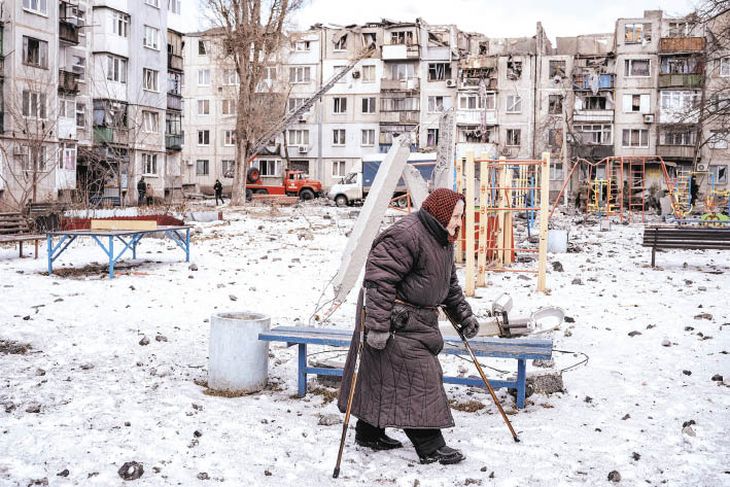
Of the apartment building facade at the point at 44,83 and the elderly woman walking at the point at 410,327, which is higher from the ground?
the apartment building facade at the point at 44,83

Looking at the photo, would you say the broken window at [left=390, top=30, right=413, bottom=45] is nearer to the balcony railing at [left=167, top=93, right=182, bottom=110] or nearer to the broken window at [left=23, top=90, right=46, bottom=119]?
the balcony railing at [left=167, top=93, right=182, bottom=110]

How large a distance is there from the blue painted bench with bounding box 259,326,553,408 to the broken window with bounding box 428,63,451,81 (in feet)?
197

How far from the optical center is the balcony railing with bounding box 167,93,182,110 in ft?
187

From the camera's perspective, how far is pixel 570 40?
68.8 m

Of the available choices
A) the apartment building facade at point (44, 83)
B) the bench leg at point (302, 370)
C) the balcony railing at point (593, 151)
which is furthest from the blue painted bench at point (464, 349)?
the balcony railing at point (593, 151)

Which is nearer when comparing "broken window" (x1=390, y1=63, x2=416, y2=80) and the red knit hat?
the red knit hat

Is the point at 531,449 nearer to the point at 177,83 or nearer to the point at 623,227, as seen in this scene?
the point at 623,227

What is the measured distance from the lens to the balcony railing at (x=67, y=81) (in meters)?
44.7

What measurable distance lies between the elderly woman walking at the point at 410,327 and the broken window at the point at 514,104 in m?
60.1

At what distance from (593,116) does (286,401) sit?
59.3m

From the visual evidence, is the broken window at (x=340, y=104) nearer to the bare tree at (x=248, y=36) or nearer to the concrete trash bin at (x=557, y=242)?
the bare tree at (x=248, y=36)

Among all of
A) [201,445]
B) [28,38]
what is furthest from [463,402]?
[28,38]

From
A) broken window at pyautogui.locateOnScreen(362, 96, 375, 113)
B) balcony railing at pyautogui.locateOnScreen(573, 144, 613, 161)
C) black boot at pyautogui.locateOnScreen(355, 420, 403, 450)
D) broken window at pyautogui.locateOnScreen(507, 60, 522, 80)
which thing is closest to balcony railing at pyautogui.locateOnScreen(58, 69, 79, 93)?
broken window at pyautogui.locateOnScreen(362, 96, 375, 113)

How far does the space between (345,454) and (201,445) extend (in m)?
0.97
